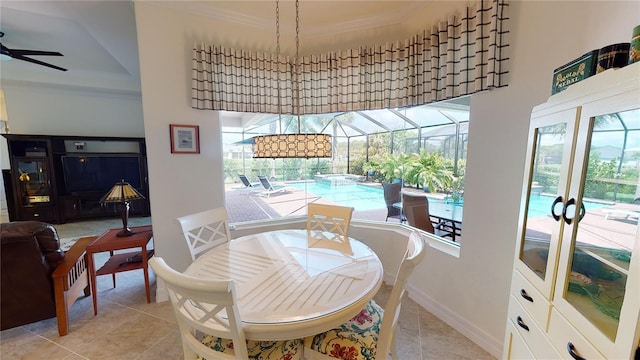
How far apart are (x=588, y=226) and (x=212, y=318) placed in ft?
4.87

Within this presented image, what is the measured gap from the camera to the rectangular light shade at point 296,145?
155 centimetres

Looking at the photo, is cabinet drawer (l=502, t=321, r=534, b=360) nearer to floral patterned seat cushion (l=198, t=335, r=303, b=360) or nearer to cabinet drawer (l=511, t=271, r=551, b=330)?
cabinet drawer (l=511, t=271, r=551, b=330)

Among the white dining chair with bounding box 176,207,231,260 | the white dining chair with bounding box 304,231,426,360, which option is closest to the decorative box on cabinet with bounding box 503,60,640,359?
the white dining chair with bounding box 304,231,426,360

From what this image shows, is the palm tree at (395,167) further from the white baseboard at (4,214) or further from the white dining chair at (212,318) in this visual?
the white baseboard at (4,214)

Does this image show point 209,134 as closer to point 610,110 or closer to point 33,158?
point 610,110

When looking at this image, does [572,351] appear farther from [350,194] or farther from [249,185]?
[249,185]

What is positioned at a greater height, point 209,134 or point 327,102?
point 327,102

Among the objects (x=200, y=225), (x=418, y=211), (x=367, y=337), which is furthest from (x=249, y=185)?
(x=367, y=337)

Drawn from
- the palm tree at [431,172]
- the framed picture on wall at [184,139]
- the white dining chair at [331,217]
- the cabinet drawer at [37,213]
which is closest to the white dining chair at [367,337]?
the white dining chair at [331,217]

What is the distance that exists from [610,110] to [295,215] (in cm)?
274

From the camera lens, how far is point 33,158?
4727 mm

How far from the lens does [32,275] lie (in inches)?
71.8

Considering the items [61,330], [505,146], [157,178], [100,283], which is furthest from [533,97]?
[100,283]

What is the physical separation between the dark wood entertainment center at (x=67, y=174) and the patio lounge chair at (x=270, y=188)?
156 inches
